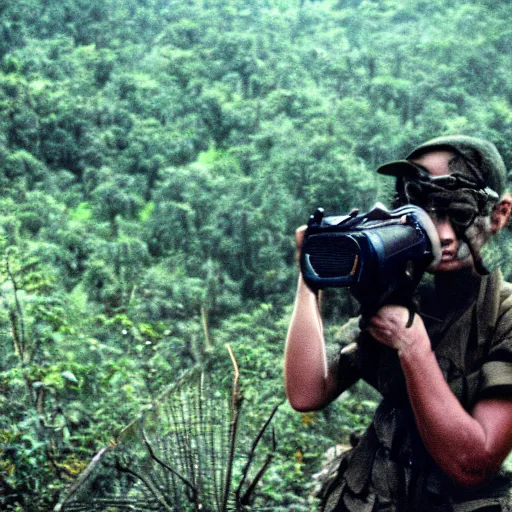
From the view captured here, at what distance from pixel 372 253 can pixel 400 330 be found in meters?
0.20

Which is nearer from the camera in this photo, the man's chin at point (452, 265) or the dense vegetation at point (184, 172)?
the man's chin at point (452, 265)

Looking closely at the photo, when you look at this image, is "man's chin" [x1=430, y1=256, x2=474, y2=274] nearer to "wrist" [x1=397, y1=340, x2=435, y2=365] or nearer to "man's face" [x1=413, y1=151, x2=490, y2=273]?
"man's face" [x1=413, y1=151, x2=490, y2=273]

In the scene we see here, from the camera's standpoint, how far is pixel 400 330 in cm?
113

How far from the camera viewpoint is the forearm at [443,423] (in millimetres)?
1085

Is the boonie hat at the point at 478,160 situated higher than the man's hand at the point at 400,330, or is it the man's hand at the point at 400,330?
the boonie hat at the point at 478,160

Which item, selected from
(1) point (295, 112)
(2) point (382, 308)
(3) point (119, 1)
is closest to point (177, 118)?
(1) point (295, 112)

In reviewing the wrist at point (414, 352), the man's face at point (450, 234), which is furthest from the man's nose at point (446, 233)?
the wrist at point (414, 352)

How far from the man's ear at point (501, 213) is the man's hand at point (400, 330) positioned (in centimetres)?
29

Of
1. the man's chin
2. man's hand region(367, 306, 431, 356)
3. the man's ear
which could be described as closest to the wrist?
man's hand region(367, 306, 431, 356)

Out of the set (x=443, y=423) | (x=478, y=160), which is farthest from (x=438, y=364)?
(x=478, y=160)

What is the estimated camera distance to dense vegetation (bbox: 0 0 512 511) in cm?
393

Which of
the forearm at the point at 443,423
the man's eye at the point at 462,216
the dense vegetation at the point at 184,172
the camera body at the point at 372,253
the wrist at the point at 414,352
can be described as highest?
the dense vegetation at the point at 184,172

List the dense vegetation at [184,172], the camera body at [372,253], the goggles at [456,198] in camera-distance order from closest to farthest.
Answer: the camera body at [372,253], the goggles at [456,198], the dense vegetation at [184,172]

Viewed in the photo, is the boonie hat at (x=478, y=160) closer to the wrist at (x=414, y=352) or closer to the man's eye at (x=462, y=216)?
the man's eye at (x=462, y=216)
